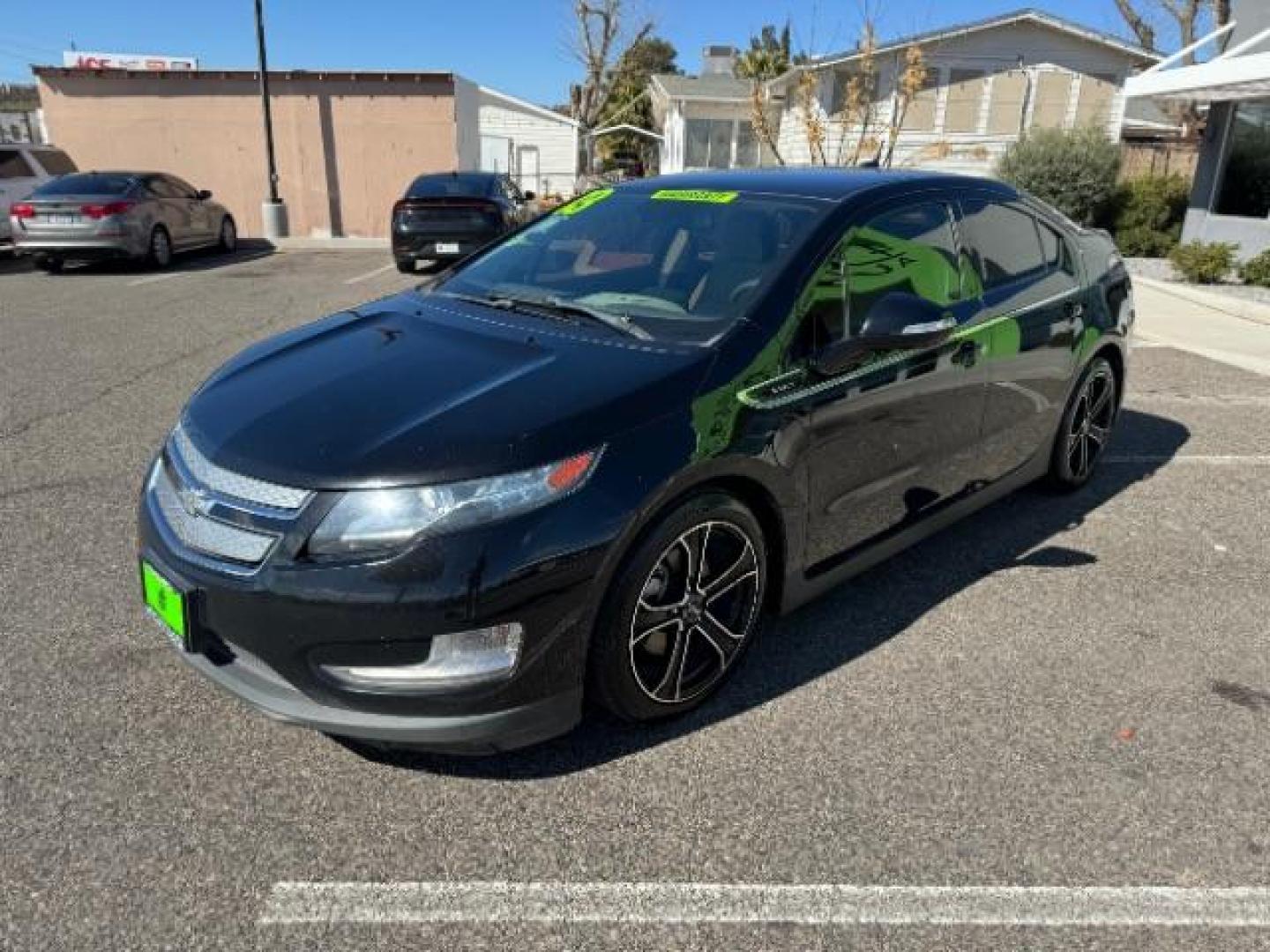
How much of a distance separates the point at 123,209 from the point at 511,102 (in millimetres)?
23795

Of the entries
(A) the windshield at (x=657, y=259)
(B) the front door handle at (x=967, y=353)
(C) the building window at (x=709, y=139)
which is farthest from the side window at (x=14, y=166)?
(C) the building window at (x=709, y=139)

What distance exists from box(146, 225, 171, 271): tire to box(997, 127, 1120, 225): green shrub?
553 inches

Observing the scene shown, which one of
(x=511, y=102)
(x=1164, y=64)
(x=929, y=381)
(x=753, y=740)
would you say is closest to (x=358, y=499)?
(x=753, y=740)

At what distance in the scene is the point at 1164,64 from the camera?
14.1m

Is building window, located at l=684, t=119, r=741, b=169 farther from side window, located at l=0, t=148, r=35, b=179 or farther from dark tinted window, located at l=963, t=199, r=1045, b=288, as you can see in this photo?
dark tinted window, located at l=963, t=199, r=1045, b=288

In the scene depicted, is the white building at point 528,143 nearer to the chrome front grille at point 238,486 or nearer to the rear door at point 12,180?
the rear door at point 12,180

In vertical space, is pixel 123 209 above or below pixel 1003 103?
below

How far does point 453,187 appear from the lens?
1436cm

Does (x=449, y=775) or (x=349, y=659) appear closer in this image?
(x=349, y=659)

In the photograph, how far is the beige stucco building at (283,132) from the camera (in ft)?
64.9

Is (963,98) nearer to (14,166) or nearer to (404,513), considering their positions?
(14,166)

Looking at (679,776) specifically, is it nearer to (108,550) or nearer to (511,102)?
(108,550)

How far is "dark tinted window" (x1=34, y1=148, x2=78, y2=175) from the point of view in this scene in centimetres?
1783

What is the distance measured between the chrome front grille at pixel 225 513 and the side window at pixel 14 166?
51.0 ft
